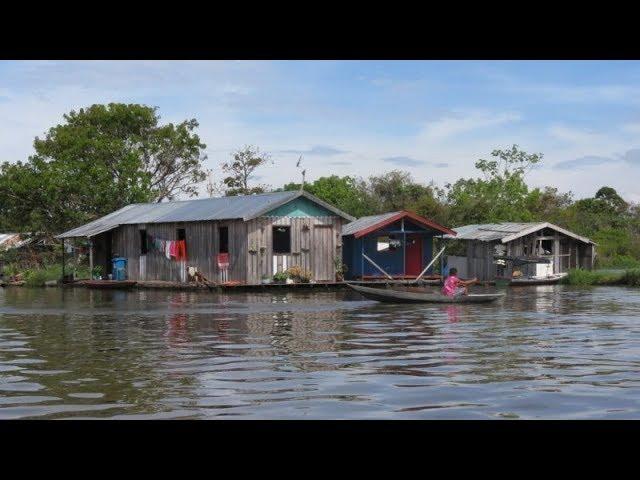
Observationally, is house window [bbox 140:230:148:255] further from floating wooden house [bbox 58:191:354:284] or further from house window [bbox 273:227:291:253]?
house window [bbox 273:227:291:253]

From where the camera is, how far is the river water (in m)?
9.05

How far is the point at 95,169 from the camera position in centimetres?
4453

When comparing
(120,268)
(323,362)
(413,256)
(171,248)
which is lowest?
(323,362)

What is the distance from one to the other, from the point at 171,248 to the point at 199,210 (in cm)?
187

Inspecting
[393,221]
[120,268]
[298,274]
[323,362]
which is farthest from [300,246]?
[323,362]

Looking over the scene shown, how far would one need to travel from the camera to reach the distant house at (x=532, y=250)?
123 ft

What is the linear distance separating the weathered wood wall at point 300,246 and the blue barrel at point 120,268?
776 centimetres

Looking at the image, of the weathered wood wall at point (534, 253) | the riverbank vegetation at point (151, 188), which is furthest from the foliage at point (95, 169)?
the weathered wood wall at point (534, 253)

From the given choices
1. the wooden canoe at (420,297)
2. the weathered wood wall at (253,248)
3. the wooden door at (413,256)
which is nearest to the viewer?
the wooden canoe at (420,297)

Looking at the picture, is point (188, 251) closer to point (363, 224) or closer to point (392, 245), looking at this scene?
point (363, 224)

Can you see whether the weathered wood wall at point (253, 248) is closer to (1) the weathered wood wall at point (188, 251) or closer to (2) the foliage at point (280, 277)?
(1) the weathered wood wall at point (188, 251)
